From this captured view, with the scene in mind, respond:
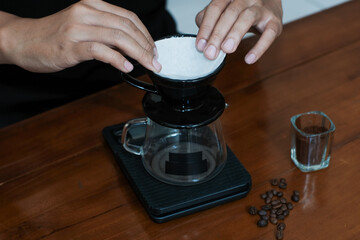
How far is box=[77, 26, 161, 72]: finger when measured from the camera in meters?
0.89

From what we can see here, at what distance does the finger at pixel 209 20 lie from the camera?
94 cm

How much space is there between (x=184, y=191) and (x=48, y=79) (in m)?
0.72

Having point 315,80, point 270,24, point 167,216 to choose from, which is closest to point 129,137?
point 167,216

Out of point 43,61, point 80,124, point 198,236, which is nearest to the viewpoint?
point 198,236

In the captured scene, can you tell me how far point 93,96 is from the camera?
1.29m

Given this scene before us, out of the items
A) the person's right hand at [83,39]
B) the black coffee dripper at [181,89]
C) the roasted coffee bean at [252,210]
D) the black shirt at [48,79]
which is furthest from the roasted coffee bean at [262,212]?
the black shirt at [48,79]

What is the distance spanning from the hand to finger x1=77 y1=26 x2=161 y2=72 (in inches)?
4.5

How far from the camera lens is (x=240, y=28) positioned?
1019 mm

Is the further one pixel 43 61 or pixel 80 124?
pixel 80 124

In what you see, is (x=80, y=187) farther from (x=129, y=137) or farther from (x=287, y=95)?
(x=287, y=95)

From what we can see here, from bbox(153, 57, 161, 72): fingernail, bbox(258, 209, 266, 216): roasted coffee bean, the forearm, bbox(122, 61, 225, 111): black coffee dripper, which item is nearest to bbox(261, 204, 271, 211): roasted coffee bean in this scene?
bbox(258, 209, 266, 216): roasted coffee bean

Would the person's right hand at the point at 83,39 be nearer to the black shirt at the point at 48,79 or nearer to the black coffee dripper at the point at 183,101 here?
the black coffee dripper at the point at 183,101

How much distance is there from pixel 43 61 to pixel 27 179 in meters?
0.26

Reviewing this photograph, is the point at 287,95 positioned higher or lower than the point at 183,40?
lower
